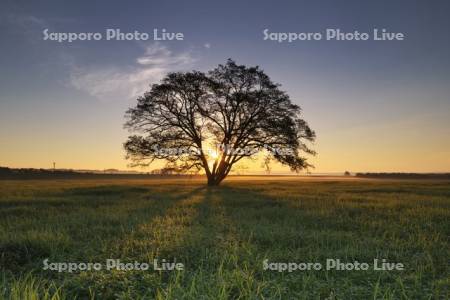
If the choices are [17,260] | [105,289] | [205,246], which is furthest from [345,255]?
[17,260]

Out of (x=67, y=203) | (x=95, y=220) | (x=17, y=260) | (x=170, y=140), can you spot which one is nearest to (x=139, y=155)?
(x=170, y=140)

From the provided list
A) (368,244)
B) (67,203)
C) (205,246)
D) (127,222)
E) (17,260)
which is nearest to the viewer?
(17,260)

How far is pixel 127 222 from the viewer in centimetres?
1027

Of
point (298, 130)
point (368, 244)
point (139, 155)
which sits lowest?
point (368, 244)

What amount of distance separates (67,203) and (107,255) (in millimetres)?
11297

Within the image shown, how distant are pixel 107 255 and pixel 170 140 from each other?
2525 cm

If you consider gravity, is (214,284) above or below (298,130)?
below

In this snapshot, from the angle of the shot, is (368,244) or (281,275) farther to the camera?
(368,244)

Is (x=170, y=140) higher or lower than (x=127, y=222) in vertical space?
higher

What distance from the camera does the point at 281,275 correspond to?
5.58 metres

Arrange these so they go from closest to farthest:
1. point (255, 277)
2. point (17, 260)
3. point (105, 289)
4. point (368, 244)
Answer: point (105, 289), point (255, 277), point (17, 260), point (368, 244)

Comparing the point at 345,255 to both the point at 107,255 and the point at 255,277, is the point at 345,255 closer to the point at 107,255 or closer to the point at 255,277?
the point at 255,277

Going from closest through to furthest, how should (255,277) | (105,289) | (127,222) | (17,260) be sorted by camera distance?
(105,289) → (255,277) → (17,260) → (127,222)

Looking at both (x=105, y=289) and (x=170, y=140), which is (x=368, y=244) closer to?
(x=105, y=289)
